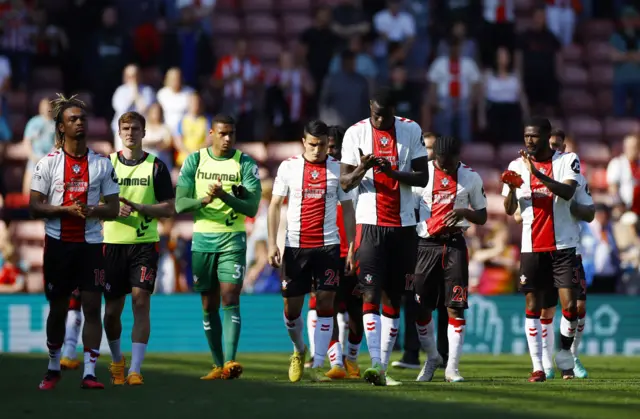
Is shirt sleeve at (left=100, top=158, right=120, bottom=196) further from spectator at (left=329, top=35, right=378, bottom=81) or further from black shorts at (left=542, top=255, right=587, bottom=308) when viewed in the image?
spectator at (left=329, top=35, right=378, bottom=81)

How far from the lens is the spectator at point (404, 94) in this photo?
2342 centimetres

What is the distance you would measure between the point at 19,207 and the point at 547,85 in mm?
9745

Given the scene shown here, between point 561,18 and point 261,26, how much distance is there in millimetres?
5923

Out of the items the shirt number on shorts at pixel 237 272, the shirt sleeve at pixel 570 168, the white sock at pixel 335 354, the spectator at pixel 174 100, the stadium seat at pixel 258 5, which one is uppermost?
the stadium seat at pixel 258 5

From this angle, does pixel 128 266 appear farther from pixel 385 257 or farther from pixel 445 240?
pixel 445 240

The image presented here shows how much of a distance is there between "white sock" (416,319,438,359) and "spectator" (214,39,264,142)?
10.9 m

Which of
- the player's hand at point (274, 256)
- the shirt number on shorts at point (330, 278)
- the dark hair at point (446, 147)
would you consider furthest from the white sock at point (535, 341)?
the player's hand at point (274, 256)

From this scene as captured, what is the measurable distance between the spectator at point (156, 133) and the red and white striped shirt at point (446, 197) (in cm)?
889

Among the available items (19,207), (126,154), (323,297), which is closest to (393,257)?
(323,297)

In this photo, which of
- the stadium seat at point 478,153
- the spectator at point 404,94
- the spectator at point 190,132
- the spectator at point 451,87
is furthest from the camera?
the stadium seat at point 478,153

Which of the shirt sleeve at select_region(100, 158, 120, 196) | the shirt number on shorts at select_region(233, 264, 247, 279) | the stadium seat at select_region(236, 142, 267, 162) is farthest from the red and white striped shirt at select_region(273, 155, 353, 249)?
the stadium seat at select_region(236, 142, 267, 162)

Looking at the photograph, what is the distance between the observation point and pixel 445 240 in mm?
13781

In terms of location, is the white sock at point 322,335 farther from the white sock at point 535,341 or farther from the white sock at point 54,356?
the white sock at point 54,356

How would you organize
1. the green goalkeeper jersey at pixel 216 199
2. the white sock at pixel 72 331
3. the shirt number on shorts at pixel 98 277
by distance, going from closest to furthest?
the shirt number on shorts at pixel 98 277, the green goalkeeper jersey at pixel 216 199, the white sock at pixel 72 331
